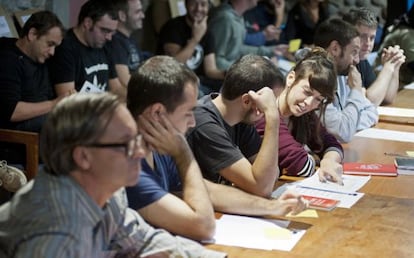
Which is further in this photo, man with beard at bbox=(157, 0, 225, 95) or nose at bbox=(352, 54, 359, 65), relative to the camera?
man with beard at bbox=(157, 0, 225, 95)

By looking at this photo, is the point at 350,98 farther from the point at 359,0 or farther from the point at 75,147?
the point at 359,0

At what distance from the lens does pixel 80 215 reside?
1488 mm

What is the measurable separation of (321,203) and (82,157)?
3.36 feet

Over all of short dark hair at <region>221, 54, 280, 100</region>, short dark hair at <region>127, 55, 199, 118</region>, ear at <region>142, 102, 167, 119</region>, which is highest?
short dark hair at <region>127, 55, 199, 118</region>

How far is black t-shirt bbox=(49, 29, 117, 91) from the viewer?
13.0 ft

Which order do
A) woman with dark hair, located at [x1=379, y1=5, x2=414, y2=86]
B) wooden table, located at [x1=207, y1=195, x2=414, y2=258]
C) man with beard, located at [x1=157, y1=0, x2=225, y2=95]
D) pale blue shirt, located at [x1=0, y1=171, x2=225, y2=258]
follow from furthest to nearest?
man with beard, located at [x1=157, y1=0, x2=225, y2=95], woman with dark hair, located at [x1=379, y1=5, x2=414, y2=86], wooden table, located at [x1=207, y1=195, x2=414, y2=258], pale blue shirt, located at [x1=0, y1=171, x2=225, y2=258]

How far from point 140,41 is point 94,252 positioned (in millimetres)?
4388

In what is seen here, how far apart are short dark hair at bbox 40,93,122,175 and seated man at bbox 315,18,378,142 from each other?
1936 mm

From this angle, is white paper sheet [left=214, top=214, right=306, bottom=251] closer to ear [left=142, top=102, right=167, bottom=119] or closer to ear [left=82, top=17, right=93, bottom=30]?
ear [left=142, top=102, right=167, bottom=119]

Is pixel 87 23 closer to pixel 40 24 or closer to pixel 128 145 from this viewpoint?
pixel 40 24

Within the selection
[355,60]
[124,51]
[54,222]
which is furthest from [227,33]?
[54,222]


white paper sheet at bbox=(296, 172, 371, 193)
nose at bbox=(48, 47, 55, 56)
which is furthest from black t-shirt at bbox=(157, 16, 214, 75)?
white paper sheet at bbox=(296, 172, 371, 193)

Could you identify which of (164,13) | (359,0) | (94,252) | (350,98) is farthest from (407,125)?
(359,0)

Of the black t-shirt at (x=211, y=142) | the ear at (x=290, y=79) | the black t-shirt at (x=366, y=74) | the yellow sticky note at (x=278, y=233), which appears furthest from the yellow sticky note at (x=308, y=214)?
the black t-shirt at (x=366, y=74)
